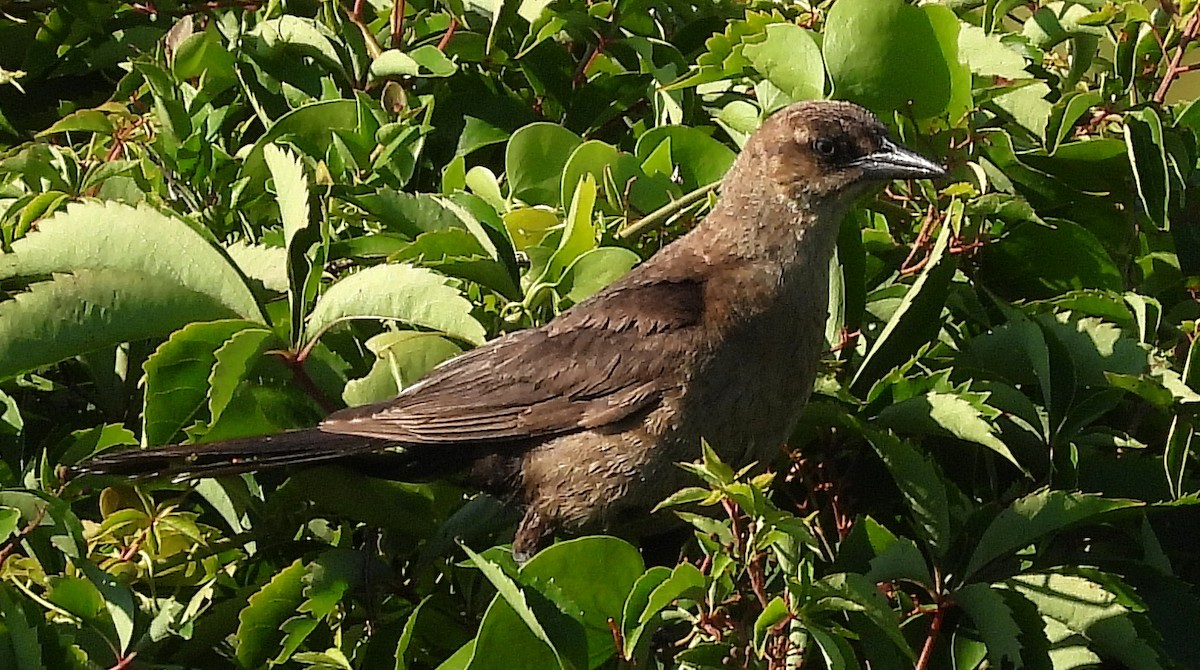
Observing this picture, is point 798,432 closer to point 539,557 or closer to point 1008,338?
point 1008,338

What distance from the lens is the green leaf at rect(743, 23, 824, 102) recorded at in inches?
86.8

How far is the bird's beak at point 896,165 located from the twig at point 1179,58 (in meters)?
Result: 0.45

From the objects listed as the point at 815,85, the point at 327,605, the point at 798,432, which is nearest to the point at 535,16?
the point at 815,85

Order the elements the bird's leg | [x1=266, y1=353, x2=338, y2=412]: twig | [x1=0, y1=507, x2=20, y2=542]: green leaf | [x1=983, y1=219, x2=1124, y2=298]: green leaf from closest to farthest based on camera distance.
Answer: [x1=0, y1=507, x2=20, y2=542]: green leaf < [x1=266, y1=353, x2=338, y2=412]: twig < [x1=983, y1=219, x2=1124, y2=298]: green leaf < the bird's leg

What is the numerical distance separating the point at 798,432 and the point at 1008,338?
0.32m

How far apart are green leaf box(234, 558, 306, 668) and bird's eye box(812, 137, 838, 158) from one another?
3.87 feet

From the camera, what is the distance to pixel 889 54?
2131 mm

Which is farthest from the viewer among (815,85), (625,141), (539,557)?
(625,141)

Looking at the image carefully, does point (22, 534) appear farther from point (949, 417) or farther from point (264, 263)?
point (949, 417)

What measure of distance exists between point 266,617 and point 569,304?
69cm

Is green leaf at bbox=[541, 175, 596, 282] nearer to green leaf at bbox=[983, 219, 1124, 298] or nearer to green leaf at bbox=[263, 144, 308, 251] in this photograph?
green leaf at bbox=[263, 144, 308, 251]

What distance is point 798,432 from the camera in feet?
6.84

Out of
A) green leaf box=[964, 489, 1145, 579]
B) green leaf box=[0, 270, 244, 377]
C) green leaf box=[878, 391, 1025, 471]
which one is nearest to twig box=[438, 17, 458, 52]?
green leaf box=[0, 270, 244, 377]

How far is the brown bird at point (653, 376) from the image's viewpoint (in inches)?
85.5
